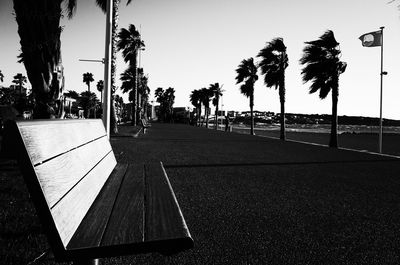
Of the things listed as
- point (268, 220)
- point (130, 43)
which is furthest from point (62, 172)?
point (130, 43)

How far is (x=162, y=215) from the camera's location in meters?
1.89

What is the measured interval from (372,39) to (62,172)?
18121mm

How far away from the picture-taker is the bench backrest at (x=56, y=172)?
1.34 metres

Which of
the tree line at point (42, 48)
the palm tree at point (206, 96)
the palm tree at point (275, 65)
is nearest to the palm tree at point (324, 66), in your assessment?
the palm tree at point (275, 65)

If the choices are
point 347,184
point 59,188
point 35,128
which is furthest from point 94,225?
point 347,184

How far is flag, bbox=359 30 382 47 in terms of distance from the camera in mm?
15844

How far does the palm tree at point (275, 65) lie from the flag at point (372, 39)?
34.0ft

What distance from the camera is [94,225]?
170 centimetres

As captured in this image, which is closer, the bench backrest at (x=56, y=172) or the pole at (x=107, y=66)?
the bench backrest at (x=56, y=172)

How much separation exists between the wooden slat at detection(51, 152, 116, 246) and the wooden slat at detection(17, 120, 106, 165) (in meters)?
0.24

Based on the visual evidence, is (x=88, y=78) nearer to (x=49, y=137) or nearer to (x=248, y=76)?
(x=248, y=76)

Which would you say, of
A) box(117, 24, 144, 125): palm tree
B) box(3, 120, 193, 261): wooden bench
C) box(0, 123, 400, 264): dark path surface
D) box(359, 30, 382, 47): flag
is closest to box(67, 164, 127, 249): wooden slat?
box(3, 120, 193, 261): wooden bench

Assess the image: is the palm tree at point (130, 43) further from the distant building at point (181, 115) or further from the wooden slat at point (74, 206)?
the distant building at point (181, 115)

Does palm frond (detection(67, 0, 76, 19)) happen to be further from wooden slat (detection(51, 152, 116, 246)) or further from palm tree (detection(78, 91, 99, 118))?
palm tree (detection(78, 91, 99, 118))
